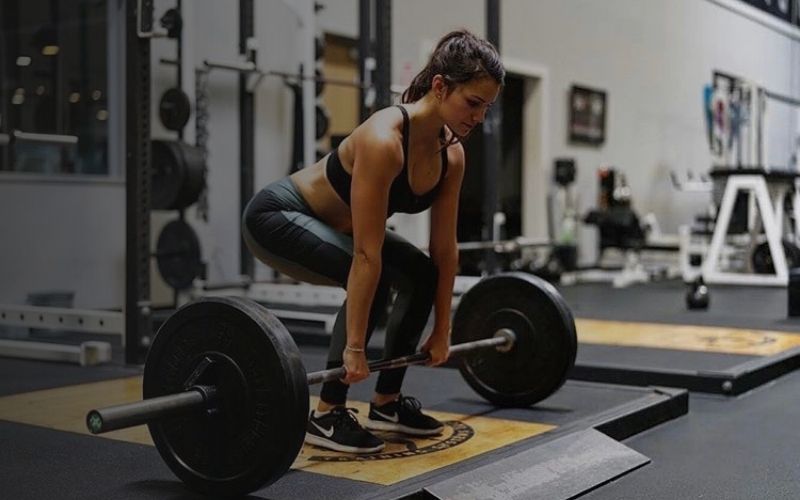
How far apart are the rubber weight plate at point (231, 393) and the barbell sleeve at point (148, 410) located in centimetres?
3

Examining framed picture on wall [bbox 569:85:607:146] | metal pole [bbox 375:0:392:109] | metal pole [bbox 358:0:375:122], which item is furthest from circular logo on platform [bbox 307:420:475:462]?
framed picture on wall [bbox 569:85:607:146]

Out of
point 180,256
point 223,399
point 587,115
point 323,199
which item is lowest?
point 223,399

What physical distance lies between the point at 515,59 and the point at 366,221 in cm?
643

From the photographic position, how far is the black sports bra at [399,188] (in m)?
2.15

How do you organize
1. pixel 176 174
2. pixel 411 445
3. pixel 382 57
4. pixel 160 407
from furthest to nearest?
pixel 382 57, pixel 176 174, pixel 411 445, pixel 160 407

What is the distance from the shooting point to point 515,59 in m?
8.17

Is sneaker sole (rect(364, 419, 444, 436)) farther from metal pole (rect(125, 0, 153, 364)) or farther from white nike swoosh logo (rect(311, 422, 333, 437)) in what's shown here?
metal pole (rect(125, 0, 153, 364))

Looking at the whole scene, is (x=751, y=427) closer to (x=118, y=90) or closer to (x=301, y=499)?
(x=301, y=499)

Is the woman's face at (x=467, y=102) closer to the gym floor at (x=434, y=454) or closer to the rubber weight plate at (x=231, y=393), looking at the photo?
the rubber weight plate at (x=231, y=393)

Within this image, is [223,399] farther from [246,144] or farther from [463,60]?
[246,144]

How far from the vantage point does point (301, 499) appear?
6.23 feet

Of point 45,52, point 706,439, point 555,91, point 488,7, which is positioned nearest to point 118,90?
point 45,52

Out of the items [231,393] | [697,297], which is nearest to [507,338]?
[231,393]

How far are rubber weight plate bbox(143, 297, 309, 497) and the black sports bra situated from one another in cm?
43
